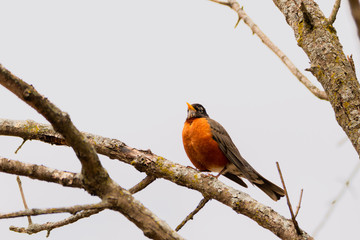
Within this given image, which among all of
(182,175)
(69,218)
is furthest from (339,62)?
(69,218)

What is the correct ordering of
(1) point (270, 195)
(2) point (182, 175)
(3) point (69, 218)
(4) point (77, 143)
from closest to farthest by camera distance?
(4) point (77, 143), (3) point (69, 218), (2) point (182, 175), (1) point (270, 195)

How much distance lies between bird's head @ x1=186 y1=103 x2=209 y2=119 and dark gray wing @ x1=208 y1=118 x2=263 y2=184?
1.57 ft

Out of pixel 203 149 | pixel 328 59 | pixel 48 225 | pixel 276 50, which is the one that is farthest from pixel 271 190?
pixel 48 225

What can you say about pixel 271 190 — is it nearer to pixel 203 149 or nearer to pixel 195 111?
pixel 203 149

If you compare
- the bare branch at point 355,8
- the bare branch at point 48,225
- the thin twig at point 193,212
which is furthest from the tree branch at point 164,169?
the bare branch at point 355,8

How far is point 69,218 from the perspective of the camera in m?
3.63

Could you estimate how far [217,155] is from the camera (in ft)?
18.8

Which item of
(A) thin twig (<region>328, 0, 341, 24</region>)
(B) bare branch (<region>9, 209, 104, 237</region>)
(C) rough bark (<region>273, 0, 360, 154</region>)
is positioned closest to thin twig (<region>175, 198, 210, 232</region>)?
(B) bare branch (<region>9, 209, 104, 237</region>)

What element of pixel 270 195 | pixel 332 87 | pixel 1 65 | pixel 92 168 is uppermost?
pixel 332 87

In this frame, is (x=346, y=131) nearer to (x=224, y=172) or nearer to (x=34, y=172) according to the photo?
(x=34, y=172)

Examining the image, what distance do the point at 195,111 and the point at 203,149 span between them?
1.29 meters

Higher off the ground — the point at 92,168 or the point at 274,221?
the point at 274,221

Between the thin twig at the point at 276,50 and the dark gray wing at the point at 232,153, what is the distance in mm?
1989

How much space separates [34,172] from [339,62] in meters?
2.35
